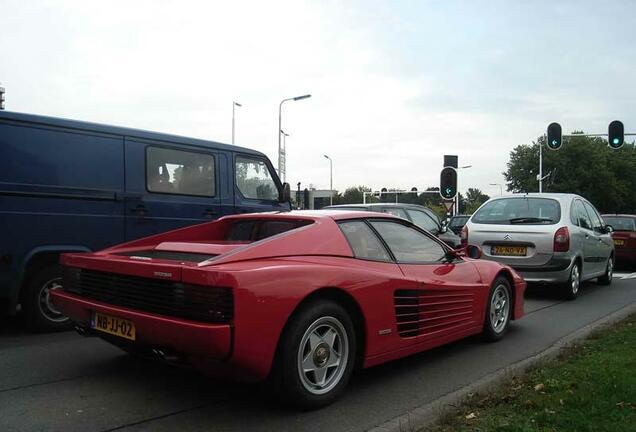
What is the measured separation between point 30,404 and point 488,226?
750 cm

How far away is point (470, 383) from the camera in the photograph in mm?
4609

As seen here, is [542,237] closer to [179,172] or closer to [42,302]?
[179,172]

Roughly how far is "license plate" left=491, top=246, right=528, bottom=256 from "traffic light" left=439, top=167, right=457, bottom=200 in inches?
268

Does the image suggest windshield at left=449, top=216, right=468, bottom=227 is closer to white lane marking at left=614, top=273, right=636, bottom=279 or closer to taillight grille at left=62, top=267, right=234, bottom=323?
white lane marking at left=614, top=273, right=636, bottom=279

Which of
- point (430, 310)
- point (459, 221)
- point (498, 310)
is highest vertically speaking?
point (459, 221)

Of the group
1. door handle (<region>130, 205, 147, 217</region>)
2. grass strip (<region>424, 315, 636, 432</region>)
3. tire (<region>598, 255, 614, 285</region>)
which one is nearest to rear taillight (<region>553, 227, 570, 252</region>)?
tire (<region>598, 255, 614, 285</region>)

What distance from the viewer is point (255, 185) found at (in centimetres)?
880

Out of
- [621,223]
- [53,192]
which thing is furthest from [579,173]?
[53,192]

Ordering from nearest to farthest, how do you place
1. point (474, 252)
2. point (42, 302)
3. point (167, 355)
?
point (167, 355) → point (474, 252) → point (42, 302)

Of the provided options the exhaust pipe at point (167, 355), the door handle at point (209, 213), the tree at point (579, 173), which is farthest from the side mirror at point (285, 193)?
the tree at point (579, 173)

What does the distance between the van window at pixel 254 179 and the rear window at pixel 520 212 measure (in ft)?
12.0

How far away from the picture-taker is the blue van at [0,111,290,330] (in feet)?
19.6

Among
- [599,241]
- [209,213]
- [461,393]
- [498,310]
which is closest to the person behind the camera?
[461,393]

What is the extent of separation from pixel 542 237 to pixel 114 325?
6977 mm
